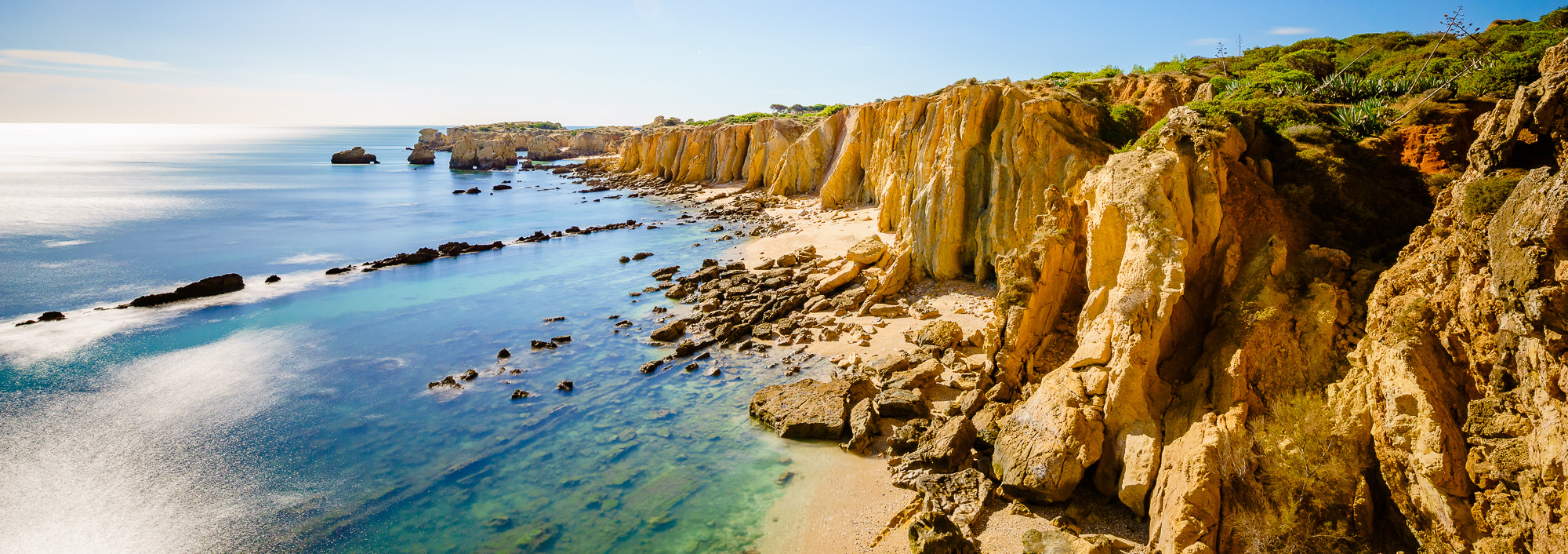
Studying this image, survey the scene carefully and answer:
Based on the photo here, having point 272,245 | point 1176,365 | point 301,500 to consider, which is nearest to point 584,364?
point 301,500

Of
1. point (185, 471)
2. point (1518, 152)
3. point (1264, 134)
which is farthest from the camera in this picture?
point (185, 471)

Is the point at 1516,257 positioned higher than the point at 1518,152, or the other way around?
the point at 1518,152

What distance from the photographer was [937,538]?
35.8ft

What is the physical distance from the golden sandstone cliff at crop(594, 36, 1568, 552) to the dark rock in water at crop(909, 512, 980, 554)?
70.9 inches

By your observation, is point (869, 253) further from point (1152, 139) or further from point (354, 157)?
point (354, 157)

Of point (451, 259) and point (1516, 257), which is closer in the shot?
point (1516, 257)

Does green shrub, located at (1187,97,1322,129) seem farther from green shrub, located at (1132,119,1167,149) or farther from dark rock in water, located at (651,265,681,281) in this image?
dark rock in water, located at (651,265,681,281)

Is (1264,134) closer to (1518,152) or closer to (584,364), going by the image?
(1518,152)

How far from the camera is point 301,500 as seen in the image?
14945 mm

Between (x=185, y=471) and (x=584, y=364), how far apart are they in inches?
418

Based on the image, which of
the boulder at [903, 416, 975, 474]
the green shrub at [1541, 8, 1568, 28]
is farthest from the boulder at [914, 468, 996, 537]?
the green shrub at [1541, 8, 1568, 28]

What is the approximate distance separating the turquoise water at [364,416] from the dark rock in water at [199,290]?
41.3 inches

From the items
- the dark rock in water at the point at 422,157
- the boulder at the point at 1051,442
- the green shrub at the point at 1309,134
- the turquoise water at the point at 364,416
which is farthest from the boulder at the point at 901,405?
the dark rock in water at the point at 422,157

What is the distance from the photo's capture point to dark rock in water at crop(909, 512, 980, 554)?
1088cm
